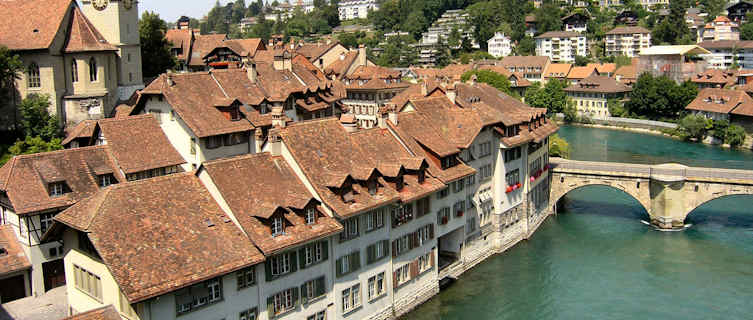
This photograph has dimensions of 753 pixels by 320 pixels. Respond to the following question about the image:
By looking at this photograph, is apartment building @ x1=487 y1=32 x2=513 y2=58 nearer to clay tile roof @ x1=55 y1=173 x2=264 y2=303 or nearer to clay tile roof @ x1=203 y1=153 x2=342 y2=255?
clay tile roof @ x1=203 y1=153 x2=342 y2=255

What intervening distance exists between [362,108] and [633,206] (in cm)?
3273

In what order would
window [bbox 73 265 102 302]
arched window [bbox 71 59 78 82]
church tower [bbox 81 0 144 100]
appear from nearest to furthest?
window [bbox 73 265 102 302], arched window [bbox 71 59 78 82], church tower [bbox 81 0 144 100]

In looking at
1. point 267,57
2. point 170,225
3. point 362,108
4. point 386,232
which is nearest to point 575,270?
point 386,232

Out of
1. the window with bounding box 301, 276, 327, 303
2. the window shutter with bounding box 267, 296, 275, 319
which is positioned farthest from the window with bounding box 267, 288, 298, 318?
the window with bounding box 301, 276, 327, 303

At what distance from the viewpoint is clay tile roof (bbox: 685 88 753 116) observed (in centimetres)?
10119

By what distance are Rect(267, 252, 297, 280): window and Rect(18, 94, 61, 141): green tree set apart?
93.9 ft

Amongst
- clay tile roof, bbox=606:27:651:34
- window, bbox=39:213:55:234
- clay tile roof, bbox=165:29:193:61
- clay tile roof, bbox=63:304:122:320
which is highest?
clay tile roof, bbox=606:27:651:34

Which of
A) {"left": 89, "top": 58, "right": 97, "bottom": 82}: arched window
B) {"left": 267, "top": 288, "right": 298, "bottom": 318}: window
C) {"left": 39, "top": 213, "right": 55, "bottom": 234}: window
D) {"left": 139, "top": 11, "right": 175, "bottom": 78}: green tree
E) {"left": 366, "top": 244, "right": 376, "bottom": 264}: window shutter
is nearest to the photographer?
{"left": 267, "top": 288, "right": 298, "bottom": 318}: window

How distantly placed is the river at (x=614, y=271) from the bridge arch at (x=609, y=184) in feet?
6.40

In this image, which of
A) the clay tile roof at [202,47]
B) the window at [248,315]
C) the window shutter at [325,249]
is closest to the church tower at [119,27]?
the clay tile roof at [202,47]

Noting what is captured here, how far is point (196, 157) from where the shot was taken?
44.8 meters

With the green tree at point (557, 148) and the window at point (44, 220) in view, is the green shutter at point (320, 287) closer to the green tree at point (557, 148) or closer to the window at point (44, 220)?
the window at point (44, 220)

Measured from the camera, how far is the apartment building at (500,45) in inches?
7352

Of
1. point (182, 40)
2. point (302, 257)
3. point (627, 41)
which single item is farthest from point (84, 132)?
point (627, 41)
